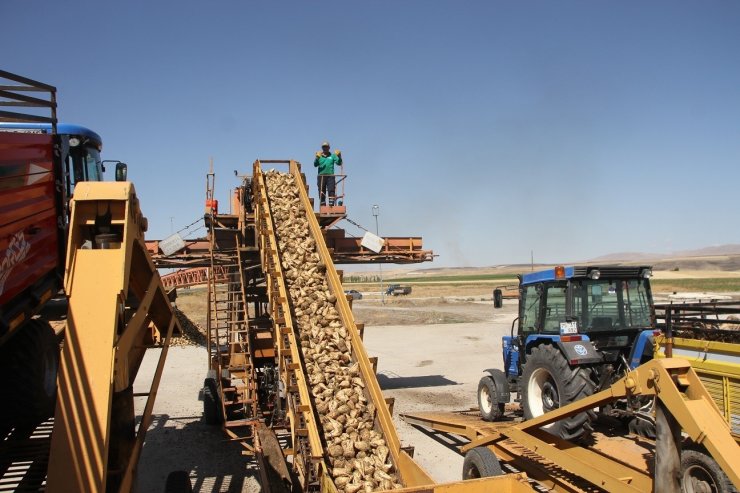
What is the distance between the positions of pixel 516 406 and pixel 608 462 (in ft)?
14.4

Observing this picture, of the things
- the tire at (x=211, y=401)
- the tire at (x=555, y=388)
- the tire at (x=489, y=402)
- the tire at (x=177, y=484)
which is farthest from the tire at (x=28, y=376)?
the tire at (x=489, y=402)

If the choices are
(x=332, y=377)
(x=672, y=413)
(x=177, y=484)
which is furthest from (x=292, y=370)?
(x=672, y=413)

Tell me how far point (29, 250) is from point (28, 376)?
44.1 inches

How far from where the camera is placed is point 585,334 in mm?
7523

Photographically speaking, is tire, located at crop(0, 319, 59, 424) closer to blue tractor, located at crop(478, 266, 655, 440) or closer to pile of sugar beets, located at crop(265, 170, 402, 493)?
pile of sugar beets, located at crop(265, 170, 402, 493)

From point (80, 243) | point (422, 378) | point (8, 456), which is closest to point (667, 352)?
point (80, 243)

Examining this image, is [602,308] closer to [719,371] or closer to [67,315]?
[719,371]

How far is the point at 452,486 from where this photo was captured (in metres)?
4.21

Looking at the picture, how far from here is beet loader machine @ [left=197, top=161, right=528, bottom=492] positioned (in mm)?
5070

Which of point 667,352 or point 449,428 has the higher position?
point 667,352

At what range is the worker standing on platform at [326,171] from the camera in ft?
43.5

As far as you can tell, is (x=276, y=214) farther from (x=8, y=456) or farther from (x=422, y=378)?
(x=422, y=378)

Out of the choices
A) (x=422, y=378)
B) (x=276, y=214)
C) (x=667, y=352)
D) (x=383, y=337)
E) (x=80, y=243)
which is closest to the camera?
(x=80, y=243)

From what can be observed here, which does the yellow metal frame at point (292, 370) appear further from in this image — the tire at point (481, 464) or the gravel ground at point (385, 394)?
the gravel ground at point (385, 394)
